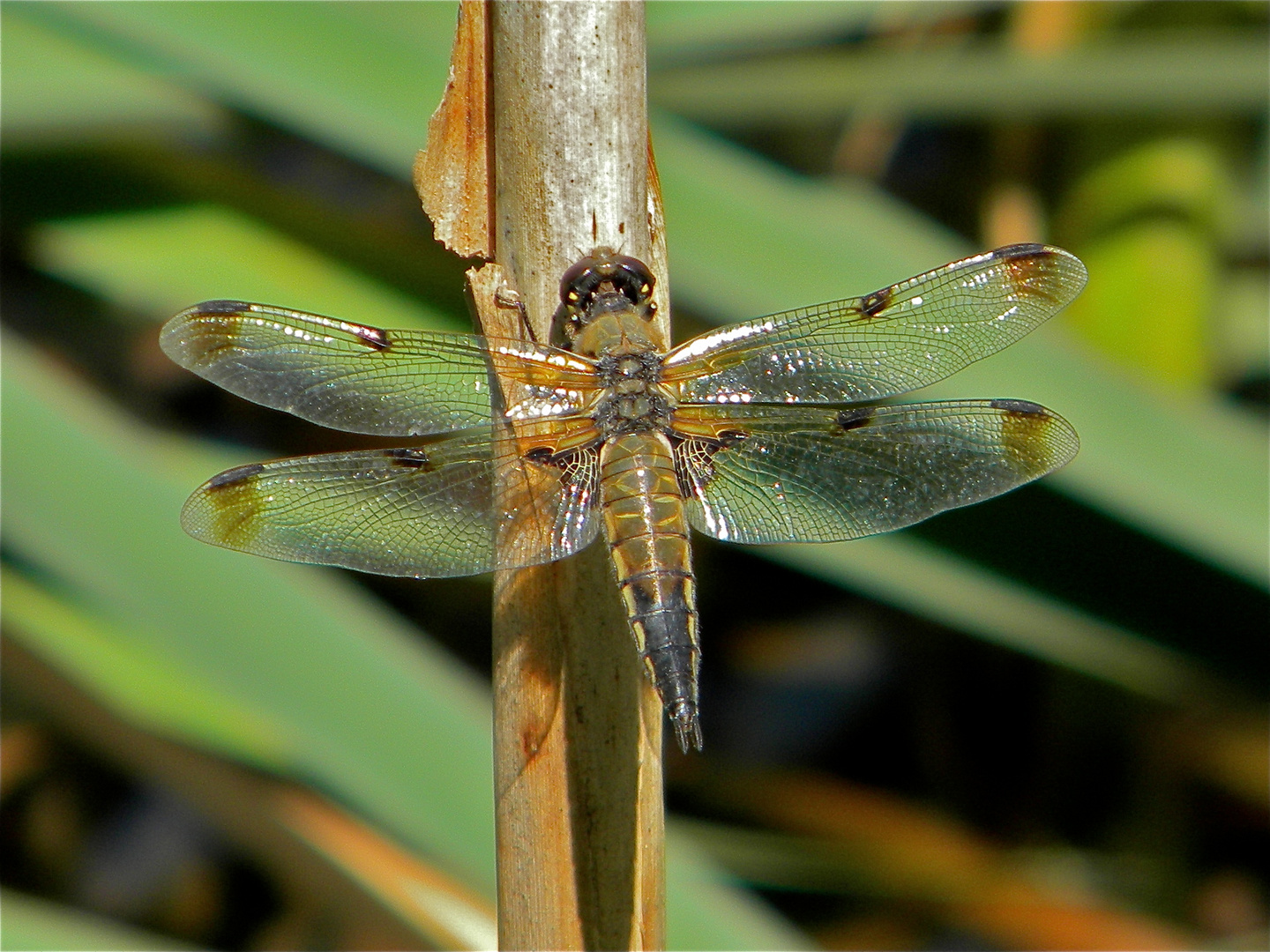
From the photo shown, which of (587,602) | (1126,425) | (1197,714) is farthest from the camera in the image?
(1197,714)

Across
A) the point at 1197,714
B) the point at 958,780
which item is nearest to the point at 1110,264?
the point at 1197,714

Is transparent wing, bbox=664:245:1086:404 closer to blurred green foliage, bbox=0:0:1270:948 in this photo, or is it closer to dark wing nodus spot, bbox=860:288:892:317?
dark wing nodus spot, bbox=860:288:892:317

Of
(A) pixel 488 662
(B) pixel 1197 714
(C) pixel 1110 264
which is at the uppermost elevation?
(C) pixel 1110 264

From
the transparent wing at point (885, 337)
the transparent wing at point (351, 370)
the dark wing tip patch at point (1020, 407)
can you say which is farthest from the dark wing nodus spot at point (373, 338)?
the dark wing tip patch at point (1020, 407)

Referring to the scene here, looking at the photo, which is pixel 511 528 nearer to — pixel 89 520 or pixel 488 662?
pixel 89 520

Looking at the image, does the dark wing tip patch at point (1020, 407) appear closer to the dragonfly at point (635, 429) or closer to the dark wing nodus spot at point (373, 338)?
the dragonfly at point (635, 429)

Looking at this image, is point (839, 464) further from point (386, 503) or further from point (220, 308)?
point (220, 308)

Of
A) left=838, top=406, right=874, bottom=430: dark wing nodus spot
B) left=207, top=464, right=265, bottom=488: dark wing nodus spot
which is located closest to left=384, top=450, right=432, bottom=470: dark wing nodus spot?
left=207, top=464, right=265, bottom=488: dark wing nodus spot
